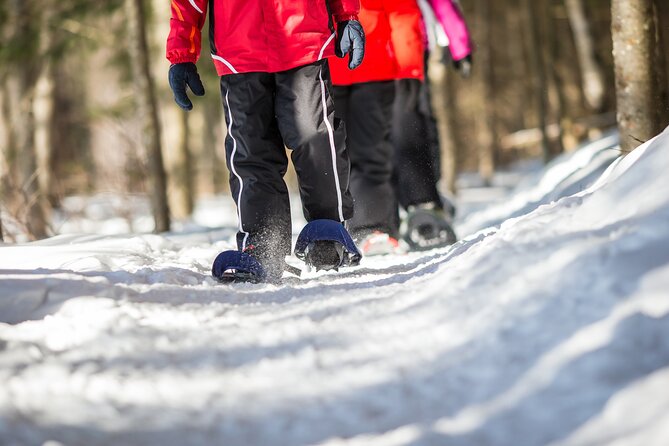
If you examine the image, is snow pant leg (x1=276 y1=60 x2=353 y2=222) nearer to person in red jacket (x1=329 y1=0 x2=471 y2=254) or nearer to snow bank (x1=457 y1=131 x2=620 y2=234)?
person in red jacket (x1=329 y1=0 x2=471 y2=254)

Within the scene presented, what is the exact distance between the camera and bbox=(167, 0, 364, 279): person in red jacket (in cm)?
310

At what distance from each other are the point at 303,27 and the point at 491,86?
1173cm

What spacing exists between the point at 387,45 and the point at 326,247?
1.69m

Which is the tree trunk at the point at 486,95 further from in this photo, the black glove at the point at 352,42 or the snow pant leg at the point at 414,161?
the black glove at the point at 352,42

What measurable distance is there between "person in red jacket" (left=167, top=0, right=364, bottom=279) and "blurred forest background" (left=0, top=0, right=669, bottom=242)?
1547mm

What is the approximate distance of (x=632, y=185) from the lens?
84.3 inches

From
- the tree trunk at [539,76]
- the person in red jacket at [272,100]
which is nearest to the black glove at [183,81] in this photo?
the person in red jacket at [272,100]

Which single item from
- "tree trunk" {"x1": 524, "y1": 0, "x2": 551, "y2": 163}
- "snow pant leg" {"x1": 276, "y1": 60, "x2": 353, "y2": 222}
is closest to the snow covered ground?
"snow pant leg" {"x1": 276, "y1": 60, "x2": 353, "y2": 222}

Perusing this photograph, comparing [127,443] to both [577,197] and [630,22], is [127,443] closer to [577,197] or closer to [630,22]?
[577,197]

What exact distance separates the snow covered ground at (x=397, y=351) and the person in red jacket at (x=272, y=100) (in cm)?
77

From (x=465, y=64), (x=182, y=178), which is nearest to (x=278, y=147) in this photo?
(x=465, y=64)

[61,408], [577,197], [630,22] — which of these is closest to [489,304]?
[577,197]

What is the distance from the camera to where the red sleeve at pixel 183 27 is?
322 centimetres

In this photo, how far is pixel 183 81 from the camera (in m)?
3.27
